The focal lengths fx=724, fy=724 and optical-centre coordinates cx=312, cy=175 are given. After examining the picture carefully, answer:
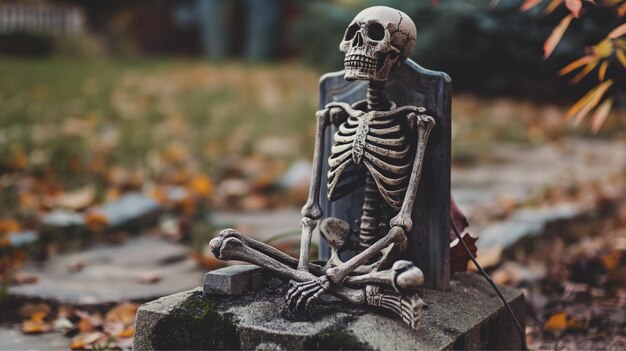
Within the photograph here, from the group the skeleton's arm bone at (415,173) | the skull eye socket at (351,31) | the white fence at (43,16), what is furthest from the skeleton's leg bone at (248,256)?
the white fence at (43,16)

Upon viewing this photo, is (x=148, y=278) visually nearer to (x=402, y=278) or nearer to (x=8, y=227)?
(x=8, y=227)

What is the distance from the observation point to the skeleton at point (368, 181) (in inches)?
87.2

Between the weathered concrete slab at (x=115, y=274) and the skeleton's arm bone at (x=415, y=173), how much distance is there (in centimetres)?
147

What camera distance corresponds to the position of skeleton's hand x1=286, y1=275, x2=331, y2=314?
213cm

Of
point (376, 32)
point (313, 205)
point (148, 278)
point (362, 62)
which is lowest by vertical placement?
point (148, 278)

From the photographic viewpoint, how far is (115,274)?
3764 mm

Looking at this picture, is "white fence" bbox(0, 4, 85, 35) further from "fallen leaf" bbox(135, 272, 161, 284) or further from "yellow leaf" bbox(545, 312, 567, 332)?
"yellow leaf" bbox(545, 312, 567, 332)

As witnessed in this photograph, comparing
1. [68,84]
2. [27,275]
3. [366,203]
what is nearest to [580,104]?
[366,203]

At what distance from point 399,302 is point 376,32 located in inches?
36.6

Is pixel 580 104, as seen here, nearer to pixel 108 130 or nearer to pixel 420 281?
pixel 420 281

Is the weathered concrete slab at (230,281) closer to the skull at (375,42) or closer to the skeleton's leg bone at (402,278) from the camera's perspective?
the skeleton's leg bone at (402,278)

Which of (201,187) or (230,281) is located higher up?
(201,187)

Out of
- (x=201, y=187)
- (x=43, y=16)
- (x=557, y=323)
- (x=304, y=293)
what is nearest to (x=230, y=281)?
(x=304, y=293)

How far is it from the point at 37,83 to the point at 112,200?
582cm
